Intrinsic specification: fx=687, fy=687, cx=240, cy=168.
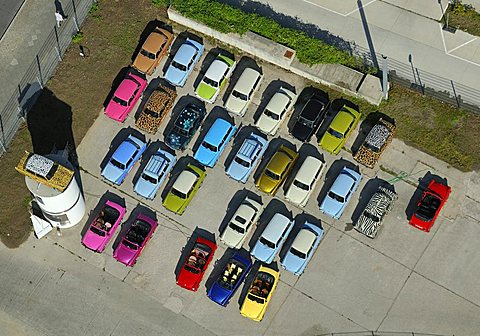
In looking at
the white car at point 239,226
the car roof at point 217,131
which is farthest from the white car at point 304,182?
the car roof at point 217,131

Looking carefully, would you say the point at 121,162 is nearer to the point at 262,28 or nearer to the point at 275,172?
the point at 275,172

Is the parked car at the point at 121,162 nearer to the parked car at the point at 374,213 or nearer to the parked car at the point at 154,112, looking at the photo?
the parked car at the point at 154,112

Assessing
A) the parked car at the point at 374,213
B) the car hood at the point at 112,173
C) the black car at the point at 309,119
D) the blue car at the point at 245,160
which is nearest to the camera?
the parked car at the point at 374,213

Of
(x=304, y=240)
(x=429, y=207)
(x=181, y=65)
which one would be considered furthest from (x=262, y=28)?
(x=429, y=207)

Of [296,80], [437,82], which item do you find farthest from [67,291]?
[437,82]

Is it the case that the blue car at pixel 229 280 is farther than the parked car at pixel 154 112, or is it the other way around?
the parked car at pixel 154 112

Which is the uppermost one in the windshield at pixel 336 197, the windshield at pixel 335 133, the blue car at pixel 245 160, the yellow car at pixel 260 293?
the windshield at pixel 335 133

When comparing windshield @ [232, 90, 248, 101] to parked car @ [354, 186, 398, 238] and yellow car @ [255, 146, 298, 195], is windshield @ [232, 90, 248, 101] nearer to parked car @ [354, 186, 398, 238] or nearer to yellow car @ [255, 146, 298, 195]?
yellow car @ [255, 146, 298, 195]
